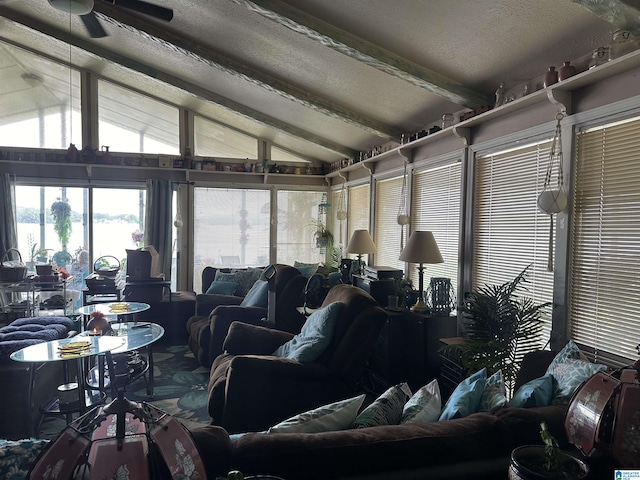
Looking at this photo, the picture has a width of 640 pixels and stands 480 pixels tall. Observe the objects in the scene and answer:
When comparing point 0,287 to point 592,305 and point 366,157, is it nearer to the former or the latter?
point 366,157

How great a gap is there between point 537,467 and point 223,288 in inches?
173

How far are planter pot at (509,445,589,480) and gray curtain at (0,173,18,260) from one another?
254 inches

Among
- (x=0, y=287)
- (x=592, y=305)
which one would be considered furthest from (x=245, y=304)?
(x=592, y=305)

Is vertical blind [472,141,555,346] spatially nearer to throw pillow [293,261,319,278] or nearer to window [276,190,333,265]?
throw pillow [293,261,319,278]

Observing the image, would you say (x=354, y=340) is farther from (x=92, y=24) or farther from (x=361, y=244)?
(x=92, y=24)

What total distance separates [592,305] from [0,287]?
5300 millimetres

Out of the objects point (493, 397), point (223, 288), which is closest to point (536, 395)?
point (493, 397)

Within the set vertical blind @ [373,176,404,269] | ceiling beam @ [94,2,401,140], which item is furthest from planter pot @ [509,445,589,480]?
ceiling beam @ [94,2,401,140]

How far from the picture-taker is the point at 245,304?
450 cm

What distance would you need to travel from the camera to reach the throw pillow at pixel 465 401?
→ 149 centimetres

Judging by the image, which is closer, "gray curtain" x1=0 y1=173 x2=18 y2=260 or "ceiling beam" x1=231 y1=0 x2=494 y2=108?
"ceiling beam" x1=231 y1=0 x2=494 y2=108

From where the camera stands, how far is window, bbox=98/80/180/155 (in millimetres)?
6055

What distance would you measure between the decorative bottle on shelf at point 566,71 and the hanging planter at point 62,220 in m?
5.96

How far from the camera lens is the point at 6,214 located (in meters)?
5.66
